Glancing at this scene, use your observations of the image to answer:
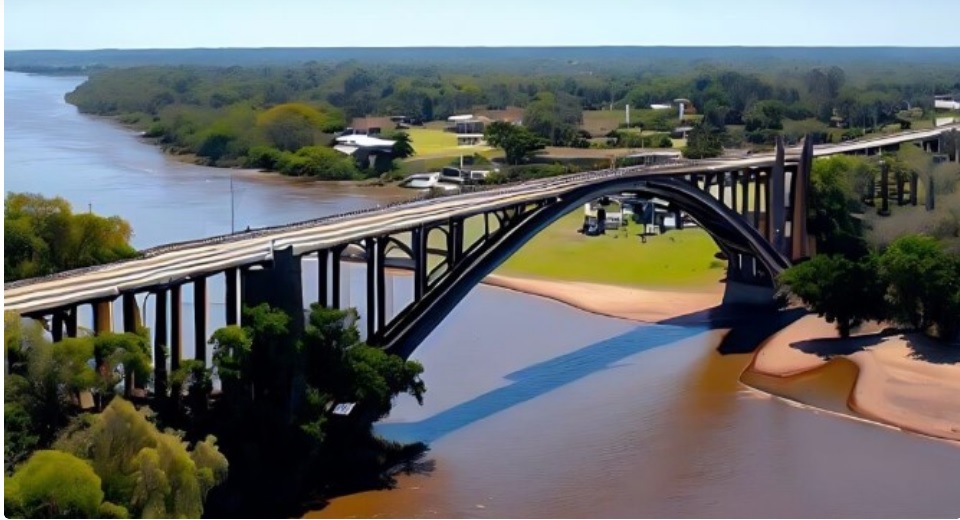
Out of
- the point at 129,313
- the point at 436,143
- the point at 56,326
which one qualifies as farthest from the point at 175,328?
the point at 436,143

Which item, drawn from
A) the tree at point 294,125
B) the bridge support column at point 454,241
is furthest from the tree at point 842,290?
the tree at point 294,125

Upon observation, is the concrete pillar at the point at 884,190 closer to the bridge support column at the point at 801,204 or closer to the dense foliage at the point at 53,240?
the bridge support column at the point at 801,204

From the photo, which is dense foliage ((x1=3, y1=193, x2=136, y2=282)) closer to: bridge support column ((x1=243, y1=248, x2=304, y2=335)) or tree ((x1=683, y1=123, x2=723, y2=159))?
bridge support column ((x1=243, y1=248, x2=304, y2=335))

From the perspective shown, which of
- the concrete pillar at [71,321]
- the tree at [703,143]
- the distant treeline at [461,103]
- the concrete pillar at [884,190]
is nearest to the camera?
the concrete pillar at [71,321]

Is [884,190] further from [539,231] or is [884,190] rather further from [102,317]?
[102,317]

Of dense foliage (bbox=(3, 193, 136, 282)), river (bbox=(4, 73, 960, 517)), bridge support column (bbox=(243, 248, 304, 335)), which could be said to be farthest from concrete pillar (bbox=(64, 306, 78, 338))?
dense foliage (bbox=(3, 193, 136, 282))

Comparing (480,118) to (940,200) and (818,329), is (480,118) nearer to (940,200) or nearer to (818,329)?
(940,200)
